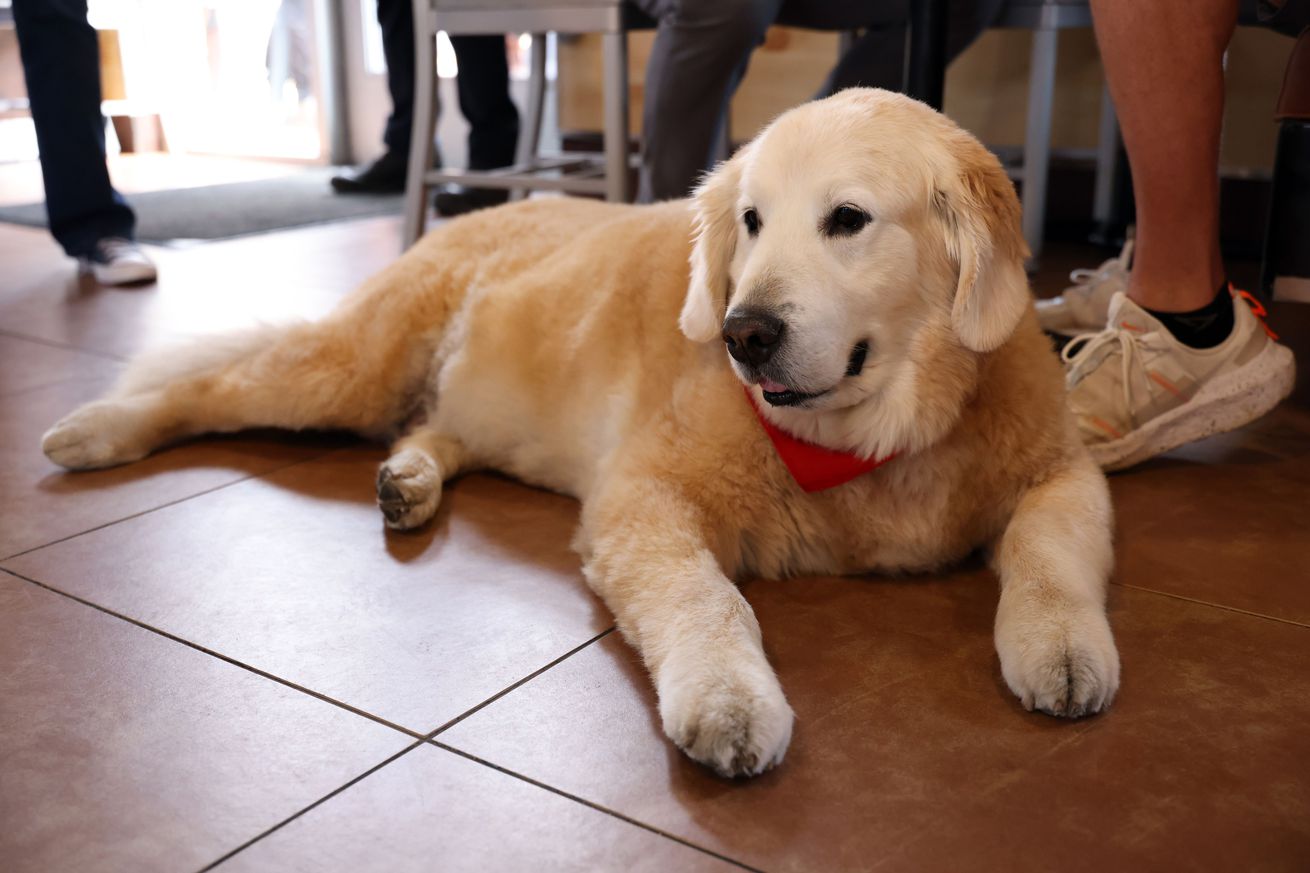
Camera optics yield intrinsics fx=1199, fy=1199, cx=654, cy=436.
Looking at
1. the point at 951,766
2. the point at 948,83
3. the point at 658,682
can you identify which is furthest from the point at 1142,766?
the point at 948,83

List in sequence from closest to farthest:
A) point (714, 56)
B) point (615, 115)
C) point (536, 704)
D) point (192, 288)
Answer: point (536, 704), point (714, 56), point (615, 115), point (192, 288)

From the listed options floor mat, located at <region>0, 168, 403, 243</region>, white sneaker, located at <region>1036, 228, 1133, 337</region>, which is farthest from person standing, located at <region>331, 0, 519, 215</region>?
white sneaker, located at <region>1036, 228, 1133, 337</region>

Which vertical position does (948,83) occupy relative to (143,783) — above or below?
above

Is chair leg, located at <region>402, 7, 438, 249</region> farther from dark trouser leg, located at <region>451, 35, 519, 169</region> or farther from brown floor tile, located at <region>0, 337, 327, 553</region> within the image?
brown floor tile, located at <region>0, 337, 327, 553</region>

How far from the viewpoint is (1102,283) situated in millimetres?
2885

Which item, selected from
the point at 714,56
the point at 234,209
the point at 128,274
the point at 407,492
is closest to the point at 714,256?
the point at 407,492

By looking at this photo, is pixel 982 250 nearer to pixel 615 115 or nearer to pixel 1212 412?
pixel 1212 412

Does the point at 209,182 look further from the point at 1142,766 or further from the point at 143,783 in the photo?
the point at 1142,766

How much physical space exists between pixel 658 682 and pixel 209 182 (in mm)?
6356

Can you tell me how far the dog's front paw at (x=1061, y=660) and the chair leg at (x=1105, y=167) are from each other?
3.39m

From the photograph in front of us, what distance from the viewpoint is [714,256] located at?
1.79m

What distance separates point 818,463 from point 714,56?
6.26 feet

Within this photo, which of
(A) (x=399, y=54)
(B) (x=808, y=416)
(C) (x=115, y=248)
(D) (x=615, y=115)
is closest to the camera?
(B) (x=808, y=416)

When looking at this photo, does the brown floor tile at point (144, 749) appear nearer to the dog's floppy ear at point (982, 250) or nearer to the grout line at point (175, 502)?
the grout line at point (175, 502)
